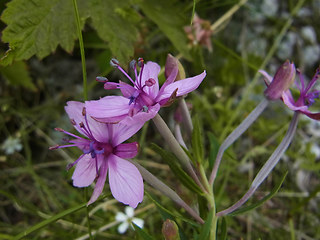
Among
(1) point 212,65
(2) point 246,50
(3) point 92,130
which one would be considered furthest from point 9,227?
(2) point 246,50

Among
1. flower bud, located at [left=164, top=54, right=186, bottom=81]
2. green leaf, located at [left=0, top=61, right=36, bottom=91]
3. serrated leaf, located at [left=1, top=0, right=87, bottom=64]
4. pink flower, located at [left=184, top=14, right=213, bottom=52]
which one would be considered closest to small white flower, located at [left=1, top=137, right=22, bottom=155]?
green leaf, located at [left=0, top=61, right=36, bottom=91]

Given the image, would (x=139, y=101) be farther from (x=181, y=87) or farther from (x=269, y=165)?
(x=269, y=165)

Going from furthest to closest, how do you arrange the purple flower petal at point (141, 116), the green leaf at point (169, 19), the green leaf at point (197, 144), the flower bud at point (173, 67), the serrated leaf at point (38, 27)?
1. the green leaf at point (169, 19)
2. the serrated leaf at point (38, 27)
3. the green leaf at point (197, 144)
4. the flower bud at point (173, 67)
5. the purple flower petal at point (141, 116)

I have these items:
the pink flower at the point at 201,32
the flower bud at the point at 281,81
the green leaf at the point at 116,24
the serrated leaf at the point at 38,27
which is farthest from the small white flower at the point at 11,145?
the flower bud at the point at 281,81

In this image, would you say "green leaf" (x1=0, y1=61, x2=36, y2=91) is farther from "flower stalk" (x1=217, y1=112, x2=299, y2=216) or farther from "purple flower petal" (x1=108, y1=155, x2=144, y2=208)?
"flower stalk" (x1=217, y1=112, x2=299, y2=216)

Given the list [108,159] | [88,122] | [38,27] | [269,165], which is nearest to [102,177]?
[108,159]

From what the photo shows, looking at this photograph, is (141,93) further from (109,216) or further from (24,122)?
(24,122)

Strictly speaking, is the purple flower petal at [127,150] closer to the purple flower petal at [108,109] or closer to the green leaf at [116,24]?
the purple flower petal at [108,109]
